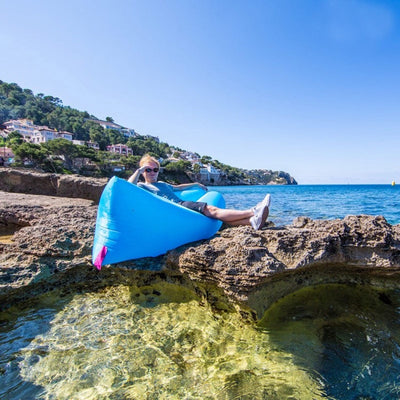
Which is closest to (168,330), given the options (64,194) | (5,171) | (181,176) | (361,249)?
(361,249)

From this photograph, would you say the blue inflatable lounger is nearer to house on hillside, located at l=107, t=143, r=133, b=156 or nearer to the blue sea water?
the blue sea water

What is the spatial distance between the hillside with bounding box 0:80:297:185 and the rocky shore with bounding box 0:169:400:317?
36.0m

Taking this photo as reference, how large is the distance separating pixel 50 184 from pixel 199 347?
667 cm

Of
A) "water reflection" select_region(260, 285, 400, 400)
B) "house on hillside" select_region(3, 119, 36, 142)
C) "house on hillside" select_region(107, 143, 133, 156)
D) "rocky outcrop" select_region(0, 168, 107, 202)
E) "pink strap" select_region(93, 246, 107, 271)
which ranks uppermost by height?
"house on hillside" select_region(3, 119, 36, 142)

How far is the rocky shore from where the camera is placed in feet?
7.20

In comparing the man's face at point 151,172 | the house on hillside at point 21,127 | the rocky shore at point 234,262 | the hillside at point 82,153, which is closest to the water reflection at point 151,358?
the rocky shore at point 234,262

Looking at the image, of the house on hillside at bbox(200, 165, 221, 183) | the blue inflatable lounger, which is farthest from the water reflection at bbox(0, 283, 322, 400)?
the house on hillside at bbox(200, 165, 221, 183)

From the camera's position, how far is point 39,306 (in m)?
2.47

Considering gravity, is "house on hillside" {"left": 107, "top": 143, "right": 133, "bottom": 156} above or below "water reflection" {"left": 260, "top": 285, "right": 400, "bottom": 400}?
above

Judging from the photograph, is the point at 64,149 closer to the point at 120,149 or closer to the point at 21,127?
the point at 120,149

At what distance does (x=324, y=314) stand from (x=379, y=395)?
754mm

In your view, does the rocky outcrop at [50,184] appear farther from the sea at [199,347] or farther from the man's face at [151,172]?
the sea at [199,347]

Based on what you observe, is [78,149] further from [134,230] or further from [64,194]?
[134,230]

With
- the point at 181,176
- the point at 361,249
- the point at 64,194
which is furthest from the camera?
the point at 181,176
